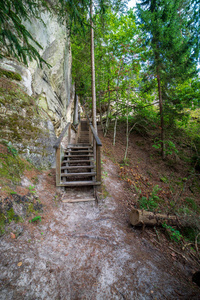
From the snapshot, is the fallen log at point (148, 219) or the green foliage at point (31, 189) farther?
the green foliage at point (31, 189)

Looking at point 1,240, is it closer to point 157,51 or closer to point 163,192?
point 163,192

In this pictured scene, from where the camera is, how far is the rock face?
183 inches

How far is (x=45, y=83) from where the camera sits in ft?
21.7

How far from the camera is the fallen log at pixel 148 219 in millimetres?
3000

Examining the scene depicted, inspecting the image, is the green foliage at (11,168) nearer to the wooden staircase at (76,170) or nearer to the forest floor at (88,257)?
the forest floor at (88,257)

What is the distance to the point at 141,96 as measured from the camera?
324 inches

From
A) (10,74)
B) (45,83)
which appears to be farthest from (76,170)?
(45,83)

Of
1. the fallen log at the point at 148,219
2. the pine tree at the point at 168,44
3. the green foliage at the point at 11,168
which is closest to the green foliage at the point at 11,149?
the green foliage at the point at 11,168

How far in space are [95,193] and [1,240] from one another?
256cm

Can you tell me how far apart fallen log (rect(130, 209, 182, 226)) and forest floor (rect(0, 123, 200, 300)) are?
176mm

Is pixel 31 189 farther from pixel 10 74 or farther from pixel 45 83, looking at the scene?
pixel 45 83

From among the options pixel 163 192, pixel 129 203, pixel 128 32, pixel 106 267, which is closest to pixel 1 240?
pixel 106 267

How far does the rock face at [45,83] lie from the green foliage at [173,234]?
4076 mm

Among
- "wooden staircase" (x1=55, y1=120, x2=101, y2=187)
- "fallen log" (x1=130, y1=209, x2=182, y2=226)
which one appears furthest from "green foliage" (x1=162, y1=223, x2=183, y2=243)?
"wooden staircase" (x1=55, y1=120, x2=101, y2=187)
